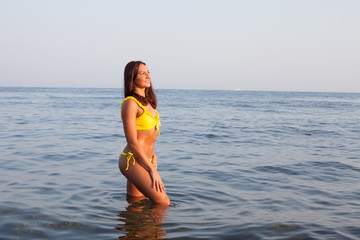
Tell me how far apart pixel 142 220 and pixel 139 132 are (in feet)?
3.76

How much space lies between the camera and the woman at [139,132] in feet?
15.1

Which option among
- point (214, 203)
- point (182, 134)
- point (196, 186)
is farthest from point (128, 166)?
point (182, 134)

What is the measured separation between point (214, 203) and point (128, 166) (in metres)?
1.75

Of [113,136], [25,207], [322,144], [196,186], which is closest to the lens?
[25,207]

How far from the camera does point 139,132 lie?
4.80 meters

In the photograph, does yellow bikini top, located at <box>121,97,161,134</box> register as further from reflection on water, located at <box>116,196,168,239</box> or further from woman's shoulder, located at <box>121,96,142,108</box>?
reflection on water, located at <box>116,196,168,239</box>

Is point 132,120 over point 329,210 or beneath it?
over

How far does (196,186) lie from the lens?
6840mm

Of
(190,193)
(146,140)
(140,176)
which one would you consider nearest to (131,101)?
(146,140)

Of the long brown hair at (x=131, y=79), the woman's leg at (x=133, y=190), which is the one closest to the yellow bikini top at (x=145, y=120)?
the long brown hair at (x=131, y=79)

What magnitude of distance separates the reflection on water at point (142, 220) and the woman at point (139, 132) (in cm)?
24

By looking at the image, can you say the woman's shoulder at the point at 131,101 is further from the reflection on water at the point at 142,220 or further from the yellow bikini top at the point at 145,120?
the reflection on water at the point at 142,220

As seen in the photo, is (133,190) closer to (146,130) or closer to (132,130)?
(146,130)

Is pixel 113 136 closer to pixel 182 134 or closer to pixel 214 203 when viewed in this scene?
pixel 182 134
